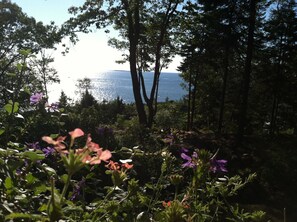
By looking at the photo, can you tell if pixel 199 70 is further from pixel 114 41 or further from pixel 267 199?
pixel 267 199

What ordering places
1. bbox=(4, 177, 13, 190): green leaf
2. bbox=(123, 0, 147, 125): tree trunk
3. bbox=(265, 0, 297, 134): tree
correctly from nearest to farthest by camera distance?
bbox=(4, 177, 13, 190): green leaf
bbox=(123, 0, 147, 125): tree trunk
bbox=(265, 0, 297, 134): tree

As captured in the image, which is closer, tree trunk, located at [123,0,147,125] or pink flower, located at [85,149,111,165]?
pink flower, located at [85,149,111,165]

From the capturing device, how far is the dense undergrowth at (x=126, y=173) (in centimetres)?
75

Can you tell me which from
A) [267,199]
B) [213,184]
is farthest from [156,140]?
[213,184]

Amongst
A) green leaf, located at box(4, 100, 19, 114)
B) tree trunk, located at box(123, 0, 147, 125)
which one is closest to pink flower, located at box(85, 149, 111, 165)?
green leaf, located at box(4, 100, 19, 114)

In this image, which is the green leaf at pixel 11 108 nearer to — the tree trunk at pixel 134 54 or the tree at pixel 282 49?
the tree trunk at pixel 134 54

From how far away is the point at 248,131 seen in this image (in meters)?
19.5

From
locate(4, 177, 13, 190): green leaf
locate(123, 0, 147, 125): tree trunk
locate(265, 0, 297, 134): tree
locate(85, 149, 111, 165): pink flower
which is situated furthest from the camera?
locate(265, 0, 297, 134): tree

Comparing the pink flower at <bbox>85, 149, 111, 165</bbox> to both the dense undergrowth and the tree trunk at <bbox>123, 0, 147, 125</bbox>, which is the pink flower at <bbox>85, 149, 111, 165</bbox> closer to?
the dense undergrowth

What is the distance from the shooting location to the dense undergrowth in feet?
2.48

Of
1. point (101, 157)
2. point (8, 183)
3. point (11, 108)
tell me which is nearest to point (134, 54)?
point (11, 108)

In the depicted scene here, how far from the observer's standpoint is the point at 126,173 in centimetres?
106

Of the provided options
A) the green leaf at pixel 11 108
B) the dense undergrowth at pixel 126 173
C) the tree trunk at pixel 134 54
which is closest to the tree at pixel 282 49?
the dense undergrowth at pixel 126 173

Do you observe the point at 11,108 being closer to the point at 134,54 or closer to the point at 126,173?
the point at 126,173
